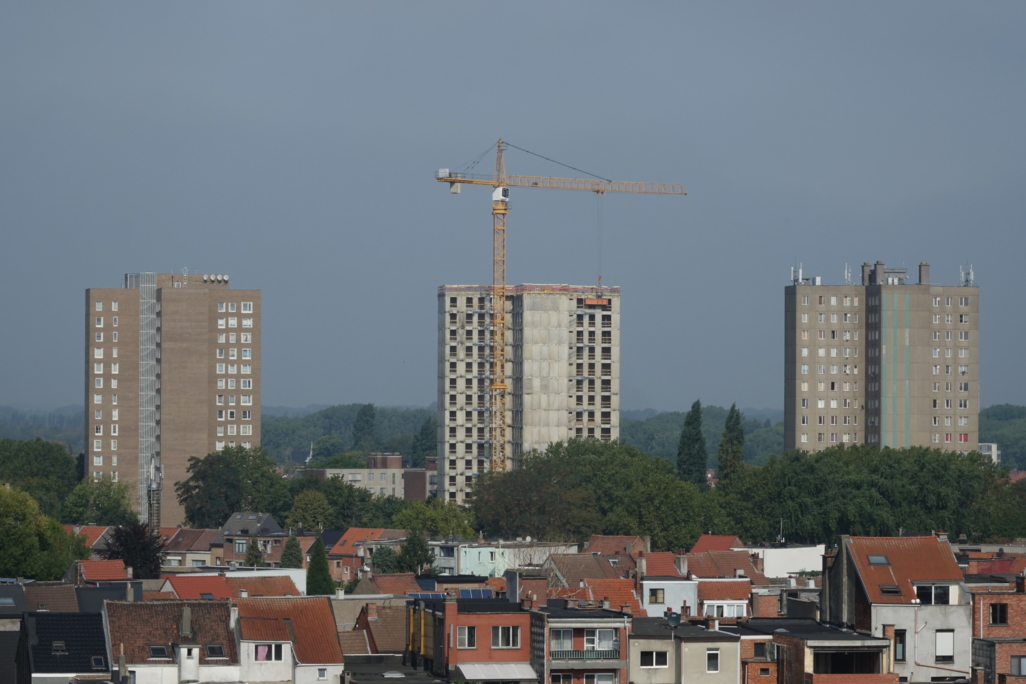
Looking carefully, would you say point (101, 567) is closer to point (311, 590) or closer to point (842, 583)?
point (311, 590)

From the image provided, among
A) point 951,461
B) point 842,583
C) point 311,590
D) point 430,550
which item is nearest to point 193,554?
point 430,550

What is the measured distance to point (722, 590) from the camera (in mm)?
91875

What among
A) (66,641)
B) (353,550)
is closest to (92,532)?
(353,550)

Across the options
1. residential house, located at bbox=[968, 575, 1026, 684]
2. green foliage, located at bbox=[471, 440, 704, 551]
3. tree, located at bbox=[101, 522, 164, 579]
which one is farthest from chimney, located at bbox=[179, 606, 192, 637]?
green foliage, located at bbox=[471, 440, 704, 551]

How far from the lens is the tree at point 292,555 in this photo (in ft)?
458

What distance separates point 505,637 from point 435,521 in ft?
348

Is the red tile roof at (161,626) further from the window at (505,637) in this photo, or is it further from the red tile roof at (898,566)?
the red tile roof at (898,566)

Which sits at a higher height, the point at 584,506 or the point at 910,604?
the point at 910,604

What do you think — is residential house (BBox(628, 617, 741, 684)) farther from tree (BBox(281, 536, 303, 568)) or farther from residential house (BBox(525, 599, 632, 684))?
tree (BBox(281, 536, 303, 568))

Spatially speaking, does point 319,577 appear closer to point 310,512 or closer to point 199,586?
point 199,586

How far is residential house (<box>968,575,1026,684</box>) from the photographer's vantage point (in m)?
59.7

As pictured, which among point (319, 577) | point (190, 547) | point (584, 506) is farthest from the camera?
point (584, 506)

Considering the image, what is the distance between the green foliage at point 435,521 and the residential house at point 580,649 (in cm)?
10068

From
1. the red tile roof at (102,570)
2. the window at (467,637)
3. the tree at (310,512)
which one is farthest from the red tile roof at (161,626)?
the tree at (310,512)
